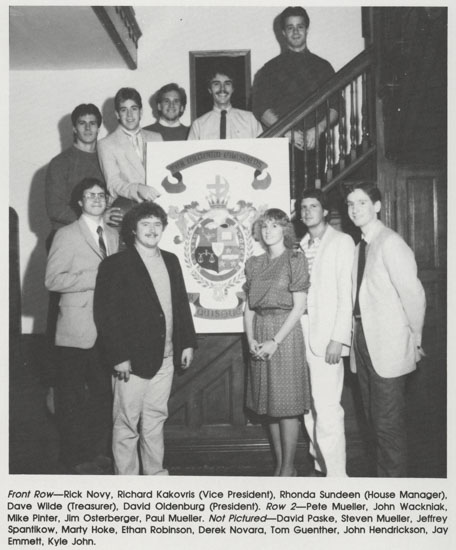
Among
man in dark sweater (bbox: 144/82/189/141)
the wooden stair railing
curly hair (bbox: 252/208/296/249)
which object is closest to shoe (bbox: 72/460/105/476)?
curly hair (bbox: 252/208/296/249)

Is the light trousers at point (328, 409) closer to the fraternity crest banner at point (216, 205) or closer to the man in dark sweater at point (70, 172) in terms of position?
the fraternity crest banner at point (216, 205)

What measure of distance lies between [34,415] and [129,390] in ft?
4.46

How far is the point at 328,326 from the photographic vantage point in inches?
116

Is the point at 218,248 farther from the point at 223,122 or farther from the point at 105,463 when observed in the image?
the point at 105,463

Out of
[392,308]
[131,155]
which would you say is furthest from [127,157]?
[392,308]

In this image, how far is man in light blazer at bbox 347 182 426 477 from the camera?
2.71 meters

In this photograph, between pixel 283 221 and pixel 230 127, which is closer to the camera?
pixel 283 221

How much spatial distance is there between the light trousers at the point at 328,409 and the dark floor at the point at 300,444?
42 centimetres

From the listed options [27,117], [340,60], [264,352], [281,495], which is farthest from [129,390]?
[340,60]

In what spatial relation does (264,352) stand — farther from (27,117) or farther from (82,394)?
(27,117)

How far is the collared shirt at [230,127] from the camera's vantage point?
143 inches

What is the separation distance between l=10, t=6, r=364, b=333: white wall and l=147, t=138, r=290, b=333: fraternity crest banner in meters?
2.64

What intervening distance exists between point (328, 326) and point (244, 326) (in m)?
0.50

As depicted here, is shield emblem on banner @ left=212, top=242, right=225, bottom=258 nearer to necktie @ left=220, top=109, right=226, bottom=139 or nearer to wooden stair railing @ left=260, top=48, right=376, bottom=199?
wooden stair railing @ left=260, top=48, right=376, bottom=199
